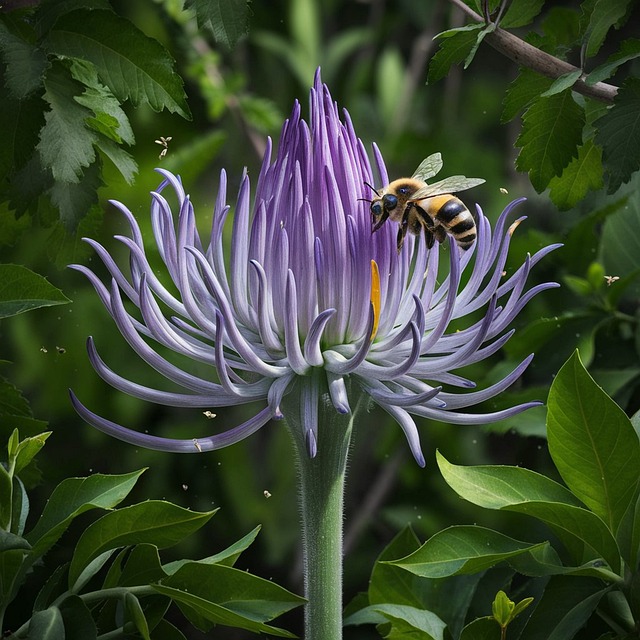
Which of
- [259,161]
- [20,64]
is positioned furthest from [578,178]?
[259,161]

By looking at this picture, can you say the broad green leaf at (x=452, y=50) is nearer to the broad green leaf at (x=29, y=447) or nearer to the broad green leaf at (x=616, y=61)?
the broad green leaf at (x=616, y=61)

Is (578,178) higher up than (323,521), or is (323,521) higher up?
(578,178)

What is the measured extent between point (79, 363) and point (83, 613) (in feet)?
1.96

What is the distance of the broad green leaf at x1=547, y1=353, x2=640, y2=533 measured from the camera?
37 cm

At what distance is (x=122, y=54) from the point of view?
1.34ft

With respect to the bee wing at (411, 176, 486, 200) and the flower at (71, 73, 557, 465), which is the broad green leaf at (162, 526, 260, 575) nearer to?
the flower at (71, 73, 557, 465)

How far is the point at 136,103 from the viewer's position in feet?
1.32

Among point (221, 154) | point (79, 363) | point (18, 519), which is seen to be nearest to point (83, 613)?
point (18, 519)

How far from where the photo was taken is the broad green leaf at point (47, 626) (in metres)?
0.37

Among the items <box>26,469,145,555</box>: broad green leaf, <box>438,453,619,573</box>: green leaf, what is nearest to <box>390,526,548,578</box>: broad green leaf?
<box>438,453,619,573</box>: green leaf

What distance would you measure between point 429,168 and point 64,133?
0.19 meters

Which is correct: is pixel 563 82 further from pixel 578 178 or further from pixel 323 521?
pixel 323 521

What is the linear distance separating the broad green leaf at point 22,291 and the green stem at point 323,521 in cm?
10

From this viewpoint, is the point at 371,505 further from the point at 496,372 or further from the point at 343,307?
the point at 343,307
